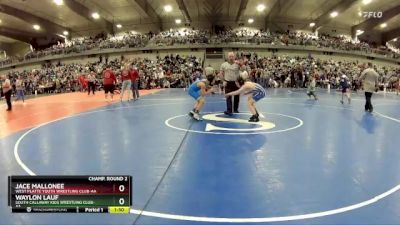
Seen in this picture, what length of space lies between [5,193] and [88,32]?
43135mm

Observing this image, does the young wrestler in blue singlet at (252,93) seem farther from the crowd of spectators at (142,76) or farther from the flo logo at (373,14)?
the flo logo at (373,14)

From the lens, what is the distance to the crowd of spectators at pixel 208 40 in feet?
116

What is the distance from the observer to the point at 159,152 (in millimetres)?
5836

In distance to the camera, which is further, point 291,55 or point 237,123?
point 291,55

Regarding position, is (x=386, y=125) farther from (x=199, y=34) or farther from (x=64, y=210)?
Result: (x=199, y=34)

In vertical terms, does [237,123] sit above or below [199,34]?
below

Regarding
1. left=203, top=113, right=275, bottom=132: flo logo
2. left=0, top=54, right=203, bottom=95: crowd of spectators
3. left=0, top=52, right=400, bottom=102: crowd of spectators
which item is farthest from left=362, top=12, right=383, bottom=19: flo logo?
left=203, top=113, right=275, bottom=132: flo logo

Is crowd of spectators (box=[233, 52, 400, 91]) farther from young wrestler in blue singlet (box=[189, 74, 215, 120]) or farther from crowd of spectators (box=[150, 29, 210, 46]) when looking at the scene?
young wrestler in blue singlet (box=[189, 74, 215, 120])

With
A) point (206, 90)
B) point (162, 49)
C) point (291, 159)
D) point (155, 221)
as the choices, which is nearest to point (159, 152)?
point (291, 159)

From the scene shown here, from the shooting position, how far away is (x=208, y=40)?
3509cm

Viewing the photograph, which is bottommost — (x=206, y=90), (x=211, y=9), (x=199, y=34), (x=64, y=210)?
(x=64, y=210)
